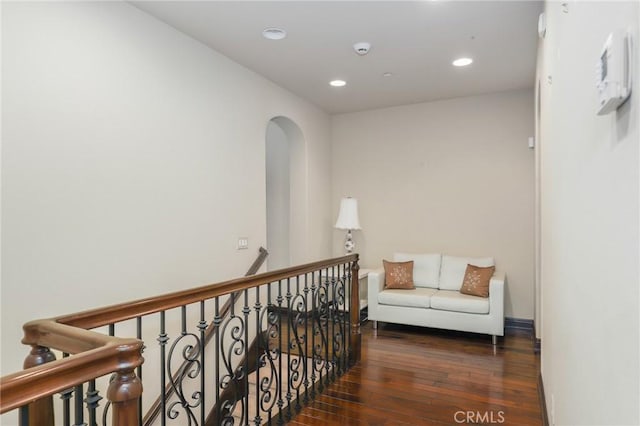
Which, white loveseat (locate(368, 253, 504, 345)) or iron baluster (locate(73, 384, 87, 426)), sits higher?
iron baluster (locate(73, 384, 87, 426))

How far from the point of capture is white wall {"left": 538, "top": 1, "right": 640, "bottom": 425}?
2.42ft

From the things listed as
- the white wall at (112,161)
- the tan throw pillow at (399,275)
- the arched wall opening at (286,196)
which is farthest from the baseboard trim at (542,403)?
the arched wall opening at (286,196)

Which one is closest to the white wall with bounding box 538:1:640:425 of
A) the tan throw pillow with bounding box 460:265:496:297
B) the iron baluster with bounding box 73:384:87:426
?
the iron baluster with bounding box 73:384:87:426

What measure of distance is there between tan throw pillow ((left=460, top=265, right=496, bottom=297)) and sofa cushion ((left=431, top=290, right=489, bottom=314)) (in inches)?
2.8

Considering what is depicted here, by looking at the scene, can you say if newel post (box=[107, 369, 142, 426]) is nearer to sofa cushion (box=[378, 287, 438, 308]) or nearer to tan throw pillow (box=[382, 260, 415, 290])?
sofa cushion (box=[378, 287, 438, 308])

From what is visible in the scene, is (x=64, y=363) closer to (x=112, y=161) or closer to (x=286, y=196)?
(x=112, y=161)

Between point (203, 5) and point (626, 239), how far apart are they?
303cm

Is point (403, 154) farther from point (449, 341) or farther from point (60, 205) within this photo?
point (60, 205)

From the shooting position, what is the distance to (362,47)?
361 cm

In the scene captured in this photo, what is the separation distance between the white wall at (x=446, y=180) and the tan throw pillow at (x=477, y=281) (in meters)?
0.55

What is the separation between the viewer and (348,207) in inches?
216

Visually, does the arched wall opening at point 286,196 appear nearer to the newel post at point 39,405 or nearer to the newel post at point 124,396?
the newel post at point 39,405

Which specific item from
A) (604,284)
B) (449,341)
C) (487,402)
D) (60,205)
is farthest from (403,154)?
(604,284)

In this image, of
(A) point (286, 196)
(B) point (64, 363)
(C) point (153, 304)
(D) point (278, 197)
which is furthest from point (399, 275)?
(B) point (64, 363)
